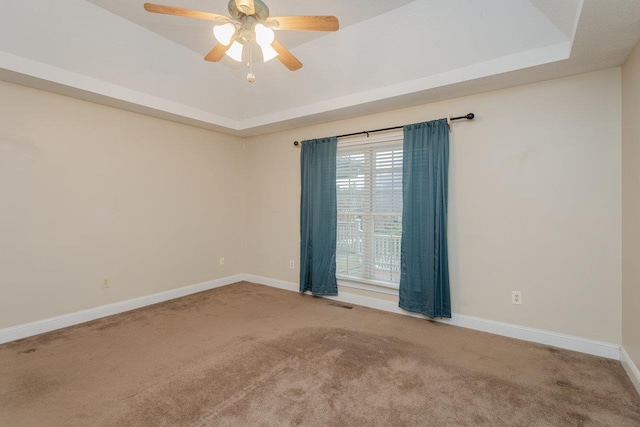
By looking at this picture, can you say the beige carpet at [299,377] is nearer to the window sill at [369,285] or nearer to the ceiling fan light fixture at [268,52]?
the window sill at [369,285]

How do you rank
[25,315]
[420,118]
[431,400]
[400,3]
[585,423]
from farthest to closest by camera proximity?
[420,118]
[25,315]
[400,3]
[431,400]
[585,423]

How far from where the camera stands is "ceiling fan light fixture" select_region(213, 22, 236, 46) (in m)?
1.91

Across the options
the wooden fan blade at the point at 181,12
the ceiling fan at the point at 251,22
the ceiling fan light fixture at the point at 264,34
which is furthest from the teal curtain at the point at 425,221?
the wooden fan blade at the point at 181,12

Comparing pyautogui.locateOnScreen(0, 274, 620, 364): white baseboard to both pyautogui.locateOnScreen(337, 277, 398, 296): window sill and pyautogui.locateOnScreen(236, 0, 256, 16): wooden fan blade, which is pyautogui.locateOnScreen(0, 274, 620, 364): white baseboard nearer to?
pyautogui.locateOnScreen(337, 277, 398, 296): window sill

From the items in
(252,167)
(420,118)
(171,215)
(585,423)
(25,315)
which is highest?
(420,118)

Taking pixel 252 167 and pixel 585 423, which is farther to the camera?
pixel 252 167


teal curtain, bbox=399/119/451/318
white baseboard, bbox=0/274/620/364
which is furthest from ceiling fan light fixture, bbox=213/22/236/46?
white baseboard, bbox=0/274/620/364

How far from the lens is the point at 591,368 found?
7.49 ft

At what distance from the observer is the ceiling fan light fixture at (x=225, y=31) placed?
6.26ft

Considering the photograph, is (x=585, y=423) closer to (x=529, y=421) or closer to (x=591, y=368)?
(x=529, y=421)

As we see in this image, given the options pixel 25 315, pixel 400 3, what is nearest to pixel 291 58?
pixel 400 3

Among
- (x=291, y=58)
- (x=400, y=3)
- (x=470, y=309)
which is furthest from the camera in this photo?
(x=470, y=309)

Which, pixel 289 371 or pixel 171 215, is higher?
pixel 171 215

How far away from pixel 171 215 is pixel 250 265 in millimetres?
1509
